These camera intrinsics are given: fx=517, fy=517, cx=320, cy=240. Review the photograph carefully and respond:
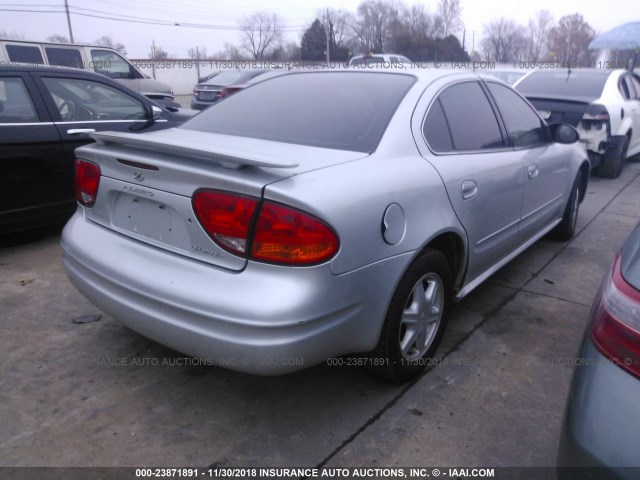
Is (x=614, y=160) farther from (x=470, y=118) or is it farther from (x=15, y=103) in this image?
(x=15, y=103)

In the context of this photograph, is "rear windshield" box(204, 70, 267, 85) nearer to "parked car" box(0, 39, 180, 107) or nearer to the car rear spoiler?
"parked car" box(0, 39, 180, 107)

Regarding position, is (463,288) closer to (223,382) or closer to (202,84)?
(223,382)

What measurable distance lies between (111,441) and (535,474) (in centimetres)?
175

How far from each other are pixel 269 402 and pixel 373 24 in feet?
227

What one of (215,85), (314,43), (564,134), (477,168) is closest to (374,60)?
(215,85)

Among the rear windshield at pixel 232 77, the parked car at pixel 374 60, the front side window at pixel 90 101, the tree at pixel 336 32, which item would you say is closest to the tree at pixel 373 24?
the tree at pixel 336 32

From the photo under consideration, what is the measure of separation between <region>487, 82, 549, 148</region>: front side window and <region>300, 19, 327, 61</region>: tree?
5574cm

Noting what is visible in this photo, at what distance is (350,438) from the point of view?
224 centimetres

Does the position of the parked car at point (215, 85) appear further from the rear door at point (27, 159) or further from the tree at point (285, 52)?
the tree at point (285, 52)

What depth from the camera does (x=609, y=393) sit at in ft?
4.55

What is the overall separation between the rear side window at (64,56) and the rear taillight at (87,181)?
9.03 metres

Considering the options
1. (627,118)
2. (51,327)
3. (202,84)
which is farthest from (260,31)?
(51,327)

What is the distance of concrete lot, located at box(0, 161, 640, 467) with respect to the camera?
2148 mm

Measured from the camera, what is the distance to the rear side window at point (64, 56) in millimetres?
10211
